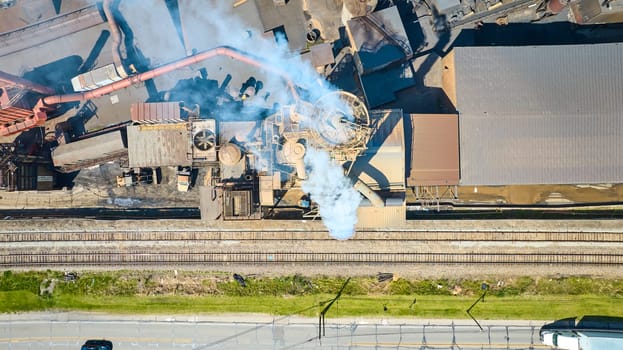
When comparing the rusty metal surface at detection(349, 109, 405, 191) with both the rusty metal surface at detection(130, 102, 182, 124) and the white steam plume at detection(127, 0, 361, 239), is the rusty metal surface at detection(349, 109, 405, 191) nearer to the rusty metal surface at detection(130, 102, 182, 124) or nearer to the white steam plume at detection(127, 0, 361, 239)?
the white steam plume at detection(127, 0, 361, 239)

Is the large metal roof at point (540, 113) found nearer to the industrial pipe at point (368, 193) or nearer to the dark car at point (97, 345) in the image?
the industrial pipe at point (368, 193)

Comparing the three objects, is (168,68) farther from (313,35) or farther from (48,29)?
(313,35)

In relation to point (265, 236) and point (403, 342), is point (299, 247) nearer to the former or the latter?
point (265, 236)

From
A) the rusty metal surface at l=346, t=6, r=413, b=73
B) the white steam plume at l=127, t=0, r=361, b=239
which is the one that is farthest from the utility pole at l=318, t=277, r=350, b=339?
the rusty metal surface at l=346, t=6, r=413, b=73

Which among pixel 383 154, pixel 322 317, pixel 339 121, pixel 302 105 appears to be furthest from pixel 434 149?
pixel 322 317

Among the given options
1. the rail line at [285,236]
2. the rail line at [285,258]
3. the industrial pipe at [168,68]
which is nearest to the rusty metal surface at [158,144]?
the industrial pipe at [168,68]
